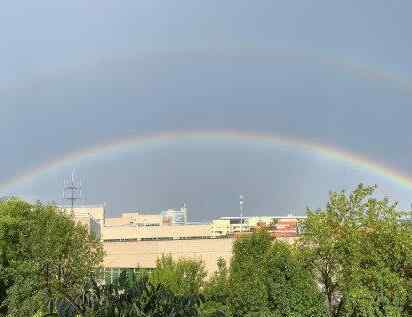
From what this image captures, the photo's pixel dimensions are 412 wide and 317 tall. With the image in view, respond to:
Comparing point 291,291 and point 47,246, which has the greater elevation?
point 47,246

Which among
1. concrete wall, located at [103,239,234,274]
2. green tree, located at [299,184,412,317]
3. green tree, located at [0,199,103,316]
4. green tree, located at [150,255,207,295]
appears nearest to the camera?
green tree, located at [299,184,412,317]

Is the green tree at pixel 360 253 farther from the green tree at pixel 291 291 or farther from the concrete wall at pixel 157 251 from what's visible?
the concrete wall at pixel 157 251

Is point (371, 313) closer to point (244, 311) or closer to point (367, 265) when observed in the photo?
point (367, 265)

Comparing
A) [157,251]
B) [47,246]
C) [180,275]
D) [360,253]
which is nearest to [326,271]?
[360,253]

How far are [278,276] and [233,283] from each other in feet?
8.94

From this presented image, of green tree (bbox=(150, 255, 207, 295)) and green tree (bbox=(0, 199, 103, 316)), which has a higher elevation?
green tree (bbox=(0, 199, 103, 316))

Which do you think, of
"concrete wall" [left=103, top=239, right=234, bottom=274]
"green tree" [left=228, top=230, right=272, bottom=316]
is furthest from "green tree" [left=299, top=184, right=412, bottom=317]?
"concrete wall" [left=103, top=239, right=234, bottom=274]

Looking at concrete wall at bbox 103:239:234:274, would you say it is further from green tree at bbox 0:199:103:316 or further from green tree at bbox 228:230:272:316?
green tree at bbox 228:230:272:316

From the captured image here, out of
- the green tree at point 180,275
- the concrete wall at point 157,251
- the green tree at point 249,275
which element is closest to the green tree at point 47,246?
the green tree at point 180,275

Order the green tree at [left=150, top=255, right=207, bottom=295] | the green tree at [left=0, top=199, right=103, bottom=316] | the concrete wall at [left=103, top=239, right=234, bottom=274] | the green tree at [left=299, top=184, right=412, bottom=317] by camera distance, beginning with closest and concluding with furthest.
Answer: the green tree at [left=299, top=184, right=412, bottom=317], the green tree at [left=0, top=199, right=103, bottom=316], the green tree at [left=150, top=255, right=207, bottom=295], the concrete wall at [left=103, top=239, right=234, bottom=274]

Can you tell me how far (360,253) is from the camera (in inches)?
1125

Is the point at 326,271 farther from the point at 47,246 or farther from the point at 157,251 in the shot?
the point at 157,251

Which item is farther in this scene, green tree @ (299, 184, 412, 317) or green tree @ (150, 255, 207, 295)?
green tree @ (150, 255, 207, 295)

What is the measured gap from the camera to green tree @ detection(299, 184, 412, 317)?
2745cm
